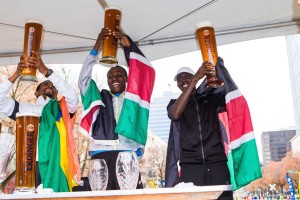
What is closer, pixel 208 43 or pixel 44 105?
pixel 208 43

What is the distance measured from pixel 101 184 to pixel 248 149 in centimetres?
103

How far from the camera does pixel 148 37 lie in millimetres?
2912

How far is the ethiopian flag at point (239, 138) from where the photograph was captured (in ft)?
6.01

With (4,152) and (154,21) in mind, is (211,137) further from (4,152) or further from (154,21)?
(4,152)

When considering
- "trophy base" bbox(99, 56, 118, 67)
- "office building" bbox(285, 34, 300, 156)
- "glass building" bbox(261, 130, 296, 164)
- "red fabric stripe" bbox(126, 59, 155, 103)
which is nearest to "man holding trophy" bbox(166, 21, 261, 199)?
"red fabric stripe" bbox(126, 59, 155, 103)

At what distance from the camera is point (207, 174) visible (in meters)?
2.12

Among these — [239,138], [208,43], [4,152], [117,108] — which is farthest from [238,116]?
[4,152]

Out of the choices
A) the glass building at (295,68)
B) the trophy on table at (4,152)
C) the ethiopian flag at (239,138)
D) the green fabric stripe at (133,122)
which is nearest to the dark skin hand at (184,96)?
the ethiopian flag at (239,138)

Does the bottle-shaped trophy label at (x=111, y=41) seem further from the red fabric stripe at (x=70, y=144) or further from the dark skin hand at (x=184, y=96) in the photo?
the red fabric stripe at (x=70, y=144)

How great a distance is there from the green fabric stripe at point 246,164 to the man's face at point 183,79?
767 millimetres

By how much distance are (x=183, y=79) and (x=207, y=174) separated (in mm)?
738

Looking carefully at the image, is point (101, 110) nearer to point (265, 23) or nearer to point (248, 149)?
point (248, 149)

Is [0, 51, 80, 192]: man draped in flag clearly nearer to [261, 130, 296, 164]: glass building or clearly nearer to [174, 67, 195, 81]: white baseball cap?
[174, 67, 195, 81]: white baseball cap

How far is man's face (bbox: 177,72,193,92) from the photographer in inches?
100
